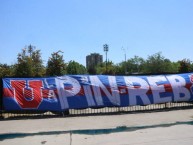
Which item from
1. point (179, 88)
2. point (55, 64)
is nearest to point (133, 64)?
point (55, 64)

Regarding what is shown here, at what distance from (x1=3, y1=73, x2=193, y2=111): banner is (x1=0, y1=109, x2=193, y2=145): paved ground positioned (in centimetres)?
108

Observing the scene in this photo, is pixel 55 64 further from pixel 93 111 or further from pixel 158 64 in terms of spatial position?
pixel 158 64

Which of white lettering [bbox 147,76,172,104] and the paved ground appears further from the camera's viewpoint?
white lettering [bbox 147,76,172,104]

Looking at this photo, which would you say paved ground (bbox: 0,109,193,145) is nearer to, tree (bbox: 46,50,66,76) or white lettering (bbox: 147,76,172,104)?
white lettering (bbox: 147,76,172,104)

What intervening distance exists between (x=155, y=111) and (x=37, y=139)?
23.4ft

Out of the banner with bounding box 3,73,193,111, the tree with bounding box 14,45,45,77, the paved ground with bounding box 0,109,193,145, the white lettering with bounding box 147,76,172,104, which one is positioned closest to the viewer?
the paved ground with bounding box 0,109,193,145

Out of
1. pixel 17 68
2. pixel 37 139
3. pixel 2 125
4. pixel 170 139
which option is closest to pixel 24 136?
pixel 37 139

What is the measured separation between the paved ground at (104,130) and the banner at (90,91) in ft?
3.54

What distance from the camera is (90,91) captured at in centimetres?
1409

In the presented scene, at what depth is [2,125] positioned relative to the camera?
11406 mm

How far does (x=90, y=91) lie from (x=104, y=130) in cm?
442

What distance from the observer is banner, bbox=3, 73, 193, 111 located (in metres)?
13.4

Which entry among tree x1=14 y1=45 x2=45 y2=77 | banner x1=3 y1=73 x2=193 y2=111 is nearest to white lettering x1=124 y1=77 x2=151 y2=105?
banner x1=3 y1=73 x2=193 y2=111

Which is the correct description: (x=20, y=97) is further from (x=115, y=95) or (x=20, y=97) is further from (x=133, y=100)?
(x=133, y=100)
